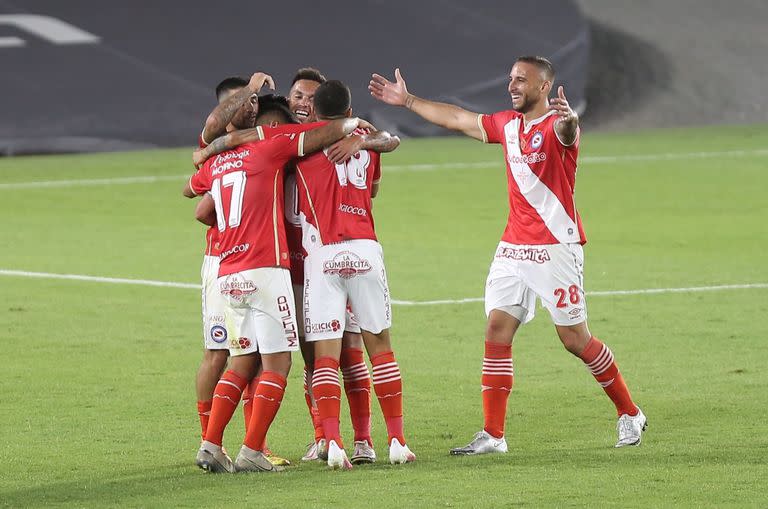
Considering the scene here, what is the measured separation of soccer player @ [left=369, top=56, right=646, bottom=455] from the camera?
7770 mm

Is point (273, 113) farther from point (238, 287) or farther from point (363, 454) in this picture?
point (363, 454)

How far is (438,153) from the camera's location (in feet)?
86.4

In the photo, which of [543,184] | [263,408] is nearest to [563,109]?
[543,184]

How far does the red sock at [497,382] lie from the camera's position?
7.74 metres

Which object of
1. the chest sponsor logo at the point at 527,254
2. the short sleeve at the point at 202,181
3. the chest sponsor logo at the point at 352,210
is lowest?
the chest sponsor logo at the point at 527,254

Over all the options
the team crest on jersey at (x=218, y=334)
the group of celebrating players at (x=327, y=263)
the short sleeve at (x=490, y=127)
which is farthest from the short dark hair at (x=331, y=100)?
the team crest on jersey at (x=218, y=334)

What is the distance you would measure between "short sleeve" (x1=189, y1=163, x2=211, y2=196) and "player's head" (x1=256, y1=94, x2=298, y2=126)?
337 millimetres

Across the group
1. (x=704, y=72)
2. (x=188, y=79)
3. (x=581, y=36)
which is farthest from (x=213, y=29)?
(x=704, y=72)

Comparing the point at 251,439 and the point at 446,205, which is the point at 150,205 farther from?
the point at 251,439

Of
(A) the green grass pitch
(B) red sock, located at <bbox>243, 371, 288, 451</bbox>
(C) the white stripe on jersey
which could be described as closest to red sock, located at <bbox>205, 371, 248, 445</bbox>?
(B) red sock, located at <bbox>243, 371, 288, 451</bbox>

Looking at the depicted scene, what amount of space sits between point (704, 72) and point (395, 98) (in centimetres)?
2731

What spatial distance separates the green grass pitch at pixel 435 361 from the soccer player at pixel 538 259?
26 centimetres

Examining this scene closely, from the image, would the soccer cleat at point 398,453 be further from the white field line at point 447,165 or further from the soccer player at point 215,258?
the white field line at point 447,165

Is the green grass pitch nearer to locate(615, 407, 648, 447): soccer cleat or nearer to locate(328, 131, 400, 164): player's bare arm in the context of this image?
locate(615, 407, 648, 447): soccer cleat
